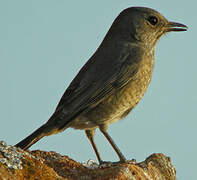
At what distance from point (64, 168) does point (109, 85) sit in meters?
2.41

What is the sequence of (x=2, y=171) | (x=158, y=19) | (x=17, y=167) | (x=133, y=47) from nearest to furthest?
(x=2, y=171) → (x=17, y=167) → (x=133, y=47) → (x=158, y=19)

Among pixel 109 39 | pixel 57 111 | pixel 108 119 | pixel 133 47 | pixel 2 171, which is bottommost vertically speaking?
pixel 2 171

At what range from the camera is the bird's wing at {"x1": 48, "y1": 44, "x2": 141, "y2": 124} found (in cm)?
739

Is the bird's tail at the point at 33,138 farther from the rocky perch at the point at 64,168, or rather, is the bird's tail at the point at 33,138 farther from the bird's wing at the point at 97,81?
the rocky perch at the point at 64,168

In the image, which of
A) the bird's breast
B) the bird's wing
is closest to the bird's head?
the bird's wing

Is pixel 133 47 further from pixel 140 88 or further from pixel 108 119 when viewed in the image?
pixel 108 119

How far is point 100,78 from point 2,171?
3986 millimetres

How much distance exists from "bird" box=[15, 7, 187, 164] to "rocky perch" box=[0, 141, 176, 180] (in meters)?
0.96

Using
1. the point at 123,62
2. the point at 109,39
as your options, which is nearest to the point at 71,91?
the point at 123,62

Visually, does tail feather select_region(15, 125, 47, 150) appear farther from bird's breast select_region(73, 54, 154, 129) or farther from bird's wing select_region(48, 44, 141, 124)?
bird's breast select_region(73, 54, 154, 129)

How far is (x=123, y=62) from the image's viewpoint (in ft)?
26.1

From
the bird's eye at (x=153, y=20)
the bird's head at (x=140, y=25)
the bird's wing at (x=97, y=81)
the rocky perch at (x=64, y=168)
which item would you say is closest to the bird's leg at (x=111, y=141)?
the bird's wing at (x=97, y=81)

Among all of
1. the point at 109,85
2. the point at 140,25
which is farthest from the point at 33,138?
the point at 140,25

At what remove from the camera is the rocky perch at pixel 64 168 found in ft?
14.1
